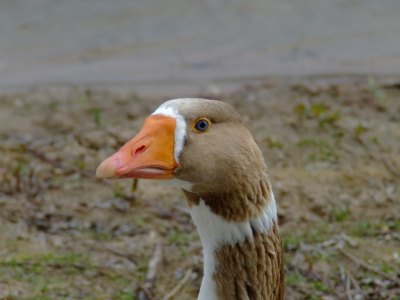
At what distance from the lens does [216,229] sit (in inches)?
116

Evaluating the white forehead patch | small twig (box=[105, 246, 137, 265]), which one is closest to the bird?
the white forehead patch

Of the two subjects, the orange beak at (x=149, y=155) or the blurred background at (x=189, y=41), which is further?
the blurred background at (x=189, y=41)

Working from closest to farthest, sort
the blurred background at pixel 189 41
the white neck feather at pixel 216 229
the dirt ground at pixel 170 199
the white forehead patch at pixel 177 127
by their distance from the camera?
the white forehead patch at pixel 177 127, the white neck feather at pixel 216 229, the dirt ground at pixel 170 199, the blurred background at pixel 189 41

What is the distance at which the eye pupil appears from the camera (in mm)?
2818

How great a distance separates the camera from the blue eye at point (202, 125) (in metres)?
2.82

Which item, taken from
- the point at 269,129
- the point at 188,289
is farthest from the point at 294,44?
the point at 188,289

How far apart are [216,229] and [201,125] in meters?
0.53

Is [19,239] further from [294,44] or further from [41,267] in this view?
[294,44]

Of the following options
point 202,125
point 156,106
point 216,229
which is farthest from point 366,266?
point 156,106

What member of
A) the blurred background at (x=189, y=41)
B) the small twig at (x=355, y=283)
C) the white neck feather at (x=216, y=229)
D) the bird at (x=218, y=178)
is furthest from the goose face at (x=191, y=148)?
the blurred background at (x=189, y=41)

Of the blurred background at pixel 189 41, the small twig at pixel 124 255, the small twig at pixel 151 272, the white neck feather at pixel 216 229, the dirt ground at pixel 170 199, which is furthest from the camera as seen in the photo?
the blurred background at pixel 189 41

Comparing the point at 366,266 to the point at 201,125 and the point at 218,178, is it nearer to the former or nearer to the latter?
the point at 218,178

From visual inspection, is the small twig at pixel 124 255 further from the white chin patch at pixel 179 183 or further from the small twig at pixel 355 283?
the white chin patch at pixel 179 183

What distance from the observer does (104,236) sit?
4602 mm
